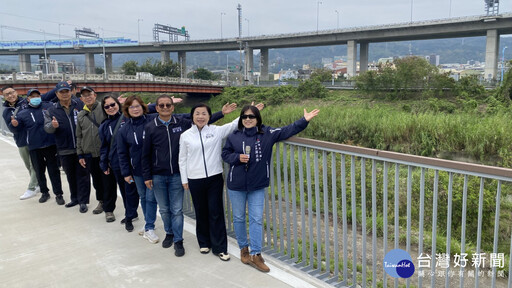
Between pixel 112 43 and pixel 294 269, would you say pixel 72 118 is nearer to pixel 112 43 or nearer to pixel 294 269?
pixel 294 269

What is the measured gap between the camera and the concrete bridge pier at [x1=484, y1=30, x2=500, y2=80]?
1596 inches

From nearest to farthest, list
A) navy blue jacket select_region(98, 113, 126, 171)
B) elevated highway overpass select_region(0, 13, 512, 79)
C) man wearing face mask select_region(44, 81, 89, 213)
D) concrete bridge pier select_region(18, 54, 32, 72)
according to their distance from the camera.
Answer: navy blue jacket select_region(98, 113, 126, 171)
man wearing face mask select_region(44, 81, 89, 213)
elevated highway overpass select_region(0, 13, 512, 79)
concrete bridge pier select_region(18, 54, 32, 72)

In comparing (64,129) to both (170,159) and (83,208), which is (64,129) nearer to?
(83,208)

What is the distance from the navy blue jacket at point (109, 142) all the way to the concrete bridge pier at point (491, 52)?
4464 centimetres

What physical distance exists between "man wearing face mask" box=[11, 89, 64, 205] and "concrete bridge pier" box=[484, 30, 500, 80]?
44585mm

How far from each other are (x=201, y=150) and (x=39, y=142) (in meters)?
3.23

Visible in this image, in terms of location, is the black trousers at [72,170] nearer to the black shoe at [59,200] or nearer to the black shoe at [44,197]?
the black shoe at [59,200]

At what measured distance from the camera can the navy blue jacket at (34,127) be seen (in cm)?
562

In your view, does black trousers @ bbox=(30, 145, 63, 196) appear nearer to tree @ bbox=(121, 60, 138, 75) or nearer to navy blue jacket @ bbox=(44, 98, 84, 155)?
navy blue jacket @ bbox=(44, 98, 84, 155)

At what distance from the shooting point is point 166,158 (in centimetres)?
389

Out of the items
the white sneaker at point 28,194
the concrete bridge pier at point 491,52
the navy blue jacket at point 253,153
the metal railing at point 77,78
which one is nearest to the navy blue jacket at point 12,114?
the white sneaker at point 28,194

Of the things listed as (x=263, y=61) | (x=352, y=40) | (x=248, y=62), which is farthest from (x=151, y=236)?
(x=263, y=61)

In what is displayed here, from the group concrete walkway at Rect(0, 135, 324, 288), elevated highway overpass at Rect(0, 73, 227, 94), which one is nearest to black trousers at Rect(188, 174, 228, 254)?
concrete walkway at Rect(0, 135, 324, 288)

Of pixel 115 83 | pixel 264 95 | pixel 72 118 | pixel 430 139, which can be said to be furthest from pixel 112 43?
pixel 72 118
